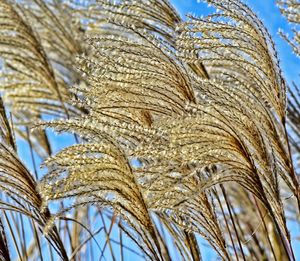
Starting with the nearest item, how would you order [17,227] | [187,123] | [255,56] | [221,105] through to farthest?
[187,123] < [221,105] < [255,56] < [17,227]

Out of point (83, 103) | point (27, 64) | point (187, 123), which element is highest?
point (27, 64)

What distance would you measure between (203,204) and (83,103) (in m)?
0.65

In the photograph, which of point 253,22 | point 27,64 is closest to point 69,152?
point 253,22

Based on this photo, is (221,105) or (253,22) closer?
(221,105)

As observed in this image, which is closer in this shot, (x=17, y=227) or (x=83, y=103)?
(x=83, y=103)

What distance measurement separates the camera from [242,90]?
2.64 metres

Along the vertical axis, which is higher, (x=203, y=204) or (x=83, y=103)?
(x=83, y=103)

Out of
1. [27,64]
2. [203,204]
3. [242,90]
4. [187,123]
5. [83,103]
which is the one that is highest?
[27,64]

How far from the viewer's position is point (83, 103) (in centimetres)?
283

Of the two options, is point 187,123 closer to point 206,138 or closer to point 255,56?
point 206,138

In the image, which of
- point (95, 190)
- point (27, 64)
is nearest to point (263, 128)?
point (95, 190)

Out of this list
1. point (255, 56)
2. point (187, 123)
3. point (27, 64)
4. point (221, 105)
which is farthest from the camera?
point (27, 64)

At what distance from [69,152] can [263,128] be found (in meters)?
0.76

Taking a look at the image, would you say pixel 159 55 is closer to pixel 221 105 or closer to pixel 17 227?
pixel 221 105
